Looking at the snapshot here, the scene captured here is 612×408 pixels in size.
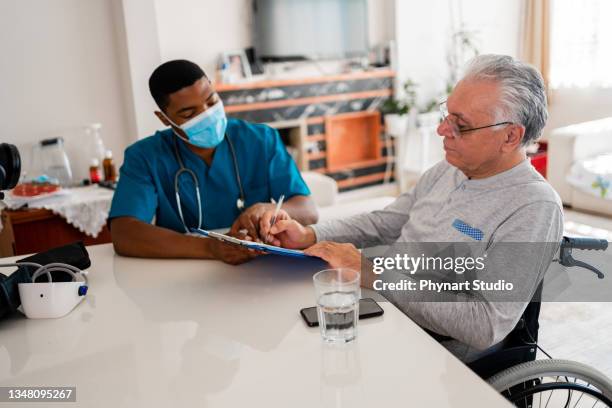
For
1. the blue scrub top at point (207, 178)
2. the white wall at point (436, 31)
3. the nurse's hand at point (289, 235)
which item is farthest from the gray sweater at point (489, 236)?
the white wall at point (436, 31)

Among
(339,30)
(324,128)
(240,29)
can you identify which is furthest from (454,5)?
(240,29)

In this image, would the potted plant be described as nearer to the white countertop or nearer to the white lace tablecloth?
the white lace tablecloth

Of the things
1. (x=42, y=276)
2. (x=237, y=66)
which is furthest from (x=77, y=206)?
(x=237, y=66)

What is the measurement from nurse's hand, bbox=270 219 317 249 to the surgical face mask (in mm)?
416

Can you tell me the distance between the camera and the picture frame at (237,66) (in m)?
3.85

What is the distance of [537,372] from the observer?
958mm

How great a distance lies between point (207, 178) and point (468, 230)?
34.9 inches

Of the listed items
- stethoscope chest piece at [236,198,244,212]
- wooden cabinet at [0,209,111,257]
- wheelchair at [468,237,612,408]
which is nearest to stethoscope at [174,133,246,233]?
stethoscope chest piece at [236,198,244,212]

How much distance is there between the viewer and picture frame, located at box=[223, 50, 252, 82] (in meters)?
3.85

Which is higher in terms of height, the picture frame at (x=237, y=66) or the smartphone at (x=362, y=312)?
the picture frame at (x=237, y=66)

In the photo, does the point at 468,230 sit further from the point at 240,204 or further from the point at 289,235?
the point at 240,204

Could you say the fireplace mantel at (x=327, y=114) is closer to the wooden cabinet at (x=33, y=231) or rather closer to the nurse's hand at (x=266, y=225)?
the wooden cabinet at (x=33, y=231)

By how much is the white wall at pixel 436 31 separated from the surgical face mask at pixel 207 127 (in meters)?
3.22

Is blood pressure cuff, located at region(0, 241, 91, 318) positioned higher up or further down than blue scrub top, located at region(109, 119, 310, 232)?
further down
